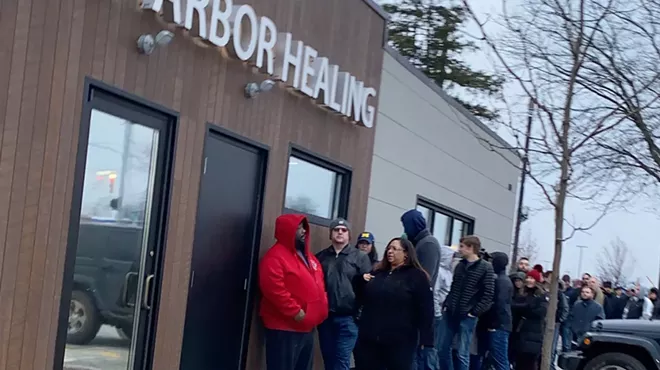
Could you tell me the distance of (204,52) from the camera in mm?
7457

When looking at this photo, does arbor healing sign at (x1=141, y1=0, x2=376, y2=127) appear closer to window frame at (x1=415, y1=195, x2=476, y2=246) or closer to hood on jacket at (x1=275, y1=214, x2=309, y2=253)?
hood on jacket at (x1=275, y1=214, x2=309, y2=253)

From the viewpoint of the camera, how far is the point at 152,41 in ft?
21.6

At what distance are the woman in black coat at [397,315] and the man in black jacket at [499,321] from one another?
3.15 meters

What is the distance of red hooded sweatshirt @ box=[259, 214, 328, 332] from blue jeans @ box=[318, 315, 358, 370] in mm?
694

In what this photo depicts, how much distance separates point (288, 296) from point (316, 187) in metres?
2.04

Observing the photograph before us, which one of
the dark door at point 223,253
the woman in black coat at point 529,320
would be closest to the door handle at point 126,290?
the dark door at point 223,253

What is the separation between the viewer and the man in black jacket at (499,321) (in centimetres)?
1087

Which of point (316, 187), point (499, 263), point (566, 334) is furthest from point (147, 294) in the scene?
point (566, 334)

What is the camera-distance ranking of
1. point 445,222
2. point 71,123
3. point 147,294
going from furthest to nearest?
point 445,222, point 147,294, point 71,123

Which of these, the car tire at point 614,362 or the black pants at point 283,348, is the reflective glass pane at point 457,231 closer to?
the car tire at point 614,362

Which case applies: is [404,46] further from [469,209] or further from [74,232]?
[74,232]

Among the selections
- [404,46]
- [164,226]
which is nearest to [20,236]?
[164,226]

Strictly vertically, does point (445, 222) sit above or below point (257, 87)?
below

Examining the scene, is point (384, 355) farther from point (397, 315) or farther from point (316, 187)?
point (316, 187)
